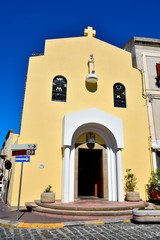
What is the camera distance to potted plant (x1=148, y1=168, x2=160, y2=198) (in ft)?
34.0

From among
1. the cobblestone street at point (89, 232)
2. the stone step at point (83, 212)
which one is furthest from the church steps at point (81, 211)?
the cobblestone street at point (89, 232)

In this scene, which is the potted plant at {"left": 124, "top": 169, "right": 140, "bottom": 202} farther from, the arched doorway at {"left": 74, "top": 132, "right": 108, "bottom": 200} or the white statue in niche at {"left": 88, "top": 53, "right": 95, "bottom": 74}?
the white statue in niche at {"left": 88, "top": 53, "right": 95, "bottom": 74}

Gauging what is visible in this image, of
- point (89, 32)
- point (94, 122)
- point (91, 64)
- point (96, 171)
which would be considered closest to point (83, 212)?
point (96, 171)

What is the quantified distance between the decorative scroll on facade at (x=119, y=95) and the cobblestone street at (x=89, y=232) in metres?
7.62

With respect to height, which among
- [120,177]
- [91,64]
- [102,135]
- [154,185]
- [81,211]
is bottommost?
[81,211]

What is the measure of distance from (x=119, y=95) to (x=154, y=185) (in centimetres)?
610

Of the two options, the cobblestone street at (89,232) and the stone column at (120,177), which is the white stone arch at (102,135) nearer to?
the stone column at (120,177)

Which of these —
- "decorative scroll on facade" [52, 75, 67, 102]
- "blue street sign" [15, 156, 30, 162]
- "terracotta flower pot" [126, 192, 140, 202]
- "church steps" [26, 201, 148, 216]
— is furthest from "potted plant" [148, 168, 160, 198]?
"blue street sign" [15, 156, 30, 162]

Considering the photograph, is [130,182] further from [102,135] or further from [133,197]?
[102,135]

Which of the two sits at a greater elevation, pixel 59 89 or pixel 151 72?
pixel 151 72

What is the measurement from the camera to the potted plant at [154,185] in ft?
34.0

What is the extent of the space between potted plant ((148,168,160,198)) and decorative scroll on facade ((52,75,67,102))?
7148 millimetres

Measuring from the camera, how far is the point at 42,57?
38.2ft

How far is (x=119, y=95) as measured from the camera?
12164mm
